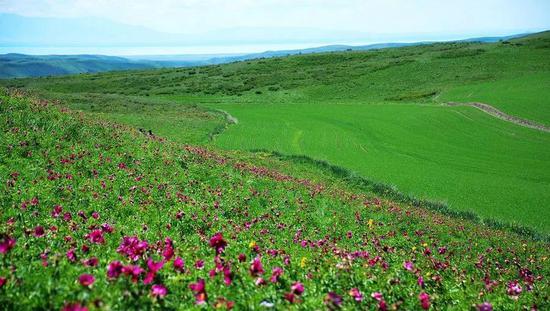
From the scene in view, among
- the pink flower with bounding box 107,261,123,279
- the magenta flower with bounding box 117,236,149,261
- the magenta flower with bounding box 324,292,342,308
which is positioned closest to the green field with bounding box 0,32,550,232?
the magenta flower with bounding box 324,292,342,308

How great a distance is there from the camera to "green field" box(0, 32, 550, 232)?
2644cm

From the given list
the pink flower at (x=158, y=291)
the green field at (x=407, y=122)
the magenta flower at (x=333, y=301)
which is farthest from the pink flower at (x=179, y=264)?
the green field at (x=407, y=122)

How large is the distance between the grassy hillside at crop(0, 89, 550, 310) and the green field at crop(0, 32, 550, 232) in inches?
301

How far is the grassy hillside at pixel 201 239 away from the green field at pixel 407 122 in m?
7.64

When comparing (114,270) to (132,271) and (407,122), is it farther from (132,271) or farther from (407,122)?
(407,122)

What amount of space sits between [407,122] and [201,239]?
43.4 m

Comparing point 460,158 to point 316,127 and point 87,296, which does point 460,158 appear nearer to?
point 316,127

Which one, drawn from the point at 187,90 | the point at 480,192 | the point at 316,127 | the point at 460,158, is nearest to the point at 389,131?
the point at 316,127

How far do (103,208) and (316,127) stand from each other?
36.9 metres

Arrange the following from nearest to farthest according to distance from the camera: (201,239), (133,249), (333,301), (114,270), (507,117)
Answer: (114,270)
(333,301)
(133,249)
(201,239)
(507,117)

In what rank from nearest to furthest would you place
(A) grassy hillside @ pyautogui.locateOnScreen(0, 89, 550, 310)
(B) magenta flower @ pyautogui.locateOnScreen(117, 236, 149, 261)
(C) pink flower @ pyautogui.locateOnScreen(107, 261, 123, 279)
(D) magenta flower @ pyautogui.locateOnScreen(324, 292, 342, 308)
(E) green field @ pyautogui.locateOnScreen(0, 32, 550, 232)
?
(C) pink flower @ pyautogui.locateOnScreen(107, 261, 123, 279) < (D) magenta flower @ pyautogui.locateOnScreen(324, 292, 342, 308) < (A) grassy hillside @ pyautogui.locateOnScreen(0, 89, 550, 310) < (B) magenta flower @ pyautogui.locateOnScreen(117, 236, 149, 261) < (E) green field @ pyautogui.locateOnScreen(0, 32, 550, 232)

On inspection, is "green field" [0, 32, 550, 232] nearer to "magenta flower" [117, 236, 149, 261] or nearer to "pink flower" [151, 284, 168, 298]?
"magenta flower" [117, 236, 149, 261]

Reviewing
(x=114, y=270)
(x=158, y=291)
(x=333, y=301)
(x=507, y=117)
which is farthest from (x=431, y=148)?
(x=114, y=270)

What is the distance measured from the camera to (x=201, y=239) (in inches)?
348
